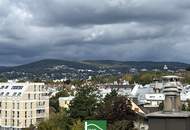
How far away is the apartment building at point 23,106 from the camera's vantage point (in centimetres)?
7938

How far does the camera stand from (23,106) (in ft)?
261

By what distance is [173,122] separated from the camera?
1576 centimetres

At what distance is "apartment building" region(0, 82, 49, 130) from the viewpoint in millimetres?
79375


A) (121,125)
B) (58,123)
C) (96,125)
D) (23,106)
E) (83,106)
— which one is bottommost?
(58,123)

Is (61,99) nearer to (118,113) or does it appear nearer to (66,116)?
(66,116)

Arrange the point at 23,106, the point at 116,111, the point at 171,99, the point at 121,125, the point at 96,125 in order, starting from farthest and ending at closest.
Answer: the point at 23,106 → the point at 116,111 → the point at 121,125 → the point at 171,99 → the point at 96,125

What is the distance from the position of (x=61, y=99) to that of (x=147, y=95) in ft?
73.5

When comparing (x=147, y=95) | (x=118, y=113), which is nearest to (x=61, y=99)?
(x=147, y=95)

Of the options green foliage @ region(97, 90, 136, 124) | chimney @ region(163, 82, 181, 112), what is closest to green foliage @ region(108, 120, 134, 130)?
green foliage @ region(97, 90, 136, 124)

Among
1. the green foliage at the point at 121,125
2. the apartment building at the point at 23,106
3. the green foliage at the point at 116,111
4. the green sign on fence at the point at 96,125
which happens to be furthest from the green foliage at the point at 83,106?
the green sign on fence at the point at 96,125

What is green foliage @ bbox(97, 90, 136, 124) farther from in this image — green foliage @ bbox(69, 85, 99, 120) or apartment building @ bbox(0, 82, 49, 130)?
apartment building @ bbox(0, 82, 49, 130)

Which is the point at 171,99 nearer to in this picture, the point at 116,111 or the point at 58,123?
the point at 116,111

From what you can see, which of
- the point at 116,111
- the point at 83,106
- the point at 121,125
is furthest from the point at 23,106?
the point at 121,125

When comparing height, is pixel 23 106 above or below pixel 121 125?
above
